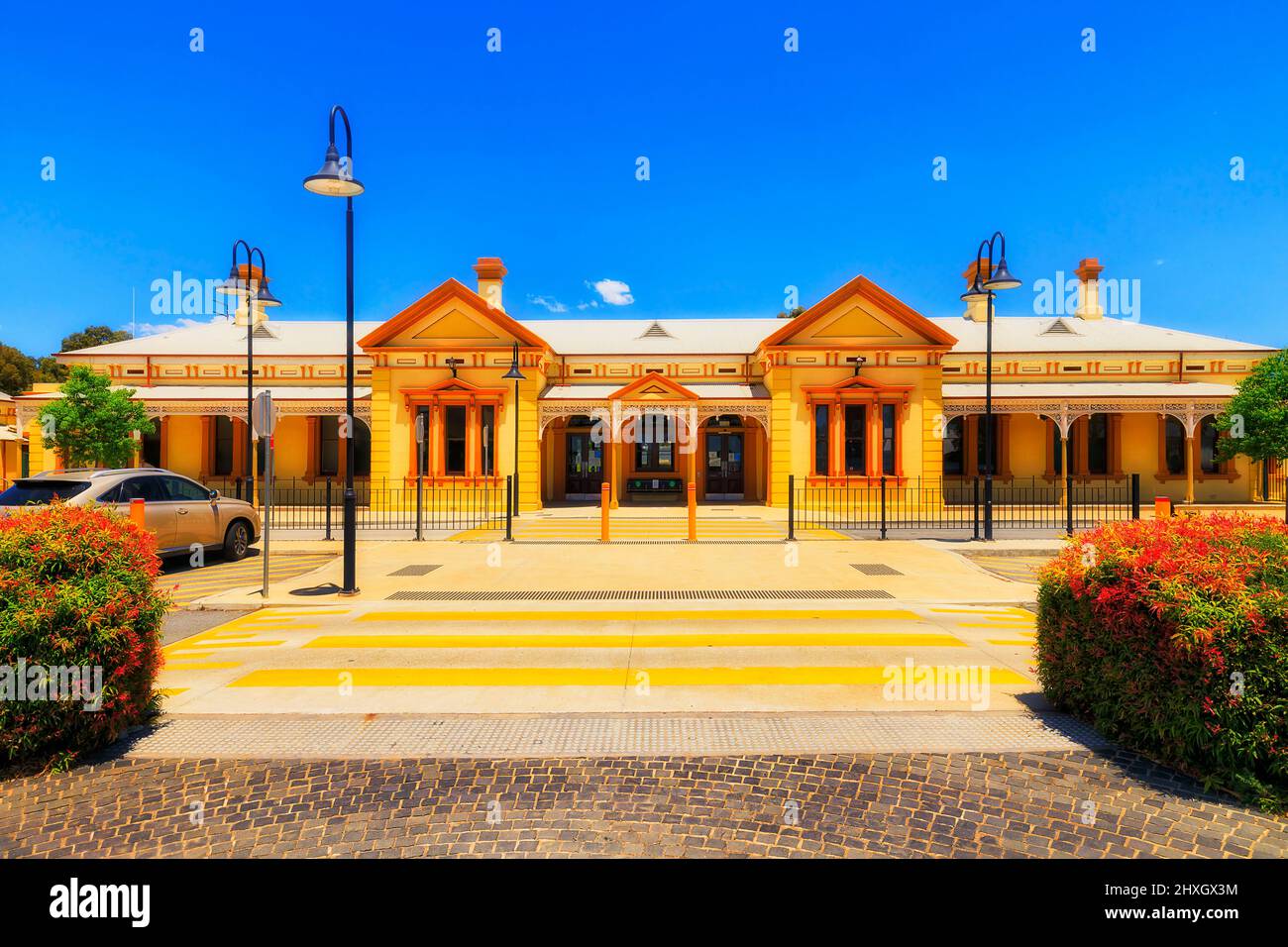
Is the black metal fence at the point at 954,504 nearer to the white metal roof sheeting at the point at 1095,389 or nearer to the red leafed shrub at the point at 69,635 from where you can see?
the white metal roof sheeting at the point at 1095,389

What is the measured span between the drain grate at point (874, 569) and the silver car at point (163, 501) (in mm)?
11854

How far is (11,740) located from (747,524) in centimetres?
1661

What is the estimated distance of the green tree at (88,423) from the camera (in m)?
22.1

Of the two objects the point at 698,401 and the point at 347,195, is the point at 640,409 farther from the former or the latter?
the point at 347,195

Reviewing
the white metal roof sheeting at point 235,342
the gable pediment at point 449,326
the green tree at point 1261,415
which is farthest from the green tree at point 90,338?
the green tree at point 1261,415

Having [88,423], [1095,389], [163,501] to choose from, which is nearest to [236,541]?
[163,501]

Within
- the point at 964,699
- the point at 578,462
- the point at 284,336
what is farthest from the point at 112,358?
the point at 964,699

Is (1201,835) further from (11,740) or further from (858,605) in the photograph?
(11,740)

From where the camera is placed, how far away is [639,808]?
3.52 metres

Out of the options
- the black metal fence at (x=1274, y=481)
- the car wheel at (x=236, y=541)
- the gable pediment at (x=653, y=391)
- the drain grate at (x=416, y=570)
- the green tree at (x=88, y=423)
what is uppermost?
the gable pediment at (x=653, y=391)

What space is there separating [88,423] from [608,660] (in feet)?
79.9

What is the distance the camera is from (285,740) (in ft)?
14.4

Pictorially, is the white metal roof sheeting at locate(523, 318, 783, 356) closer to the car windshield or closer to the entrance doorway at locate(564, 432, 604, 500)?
the entrance doorway at locate(564, 432, 604, 500)

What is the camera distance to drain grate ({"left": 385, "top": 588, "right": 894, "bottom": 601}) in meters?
9.40
